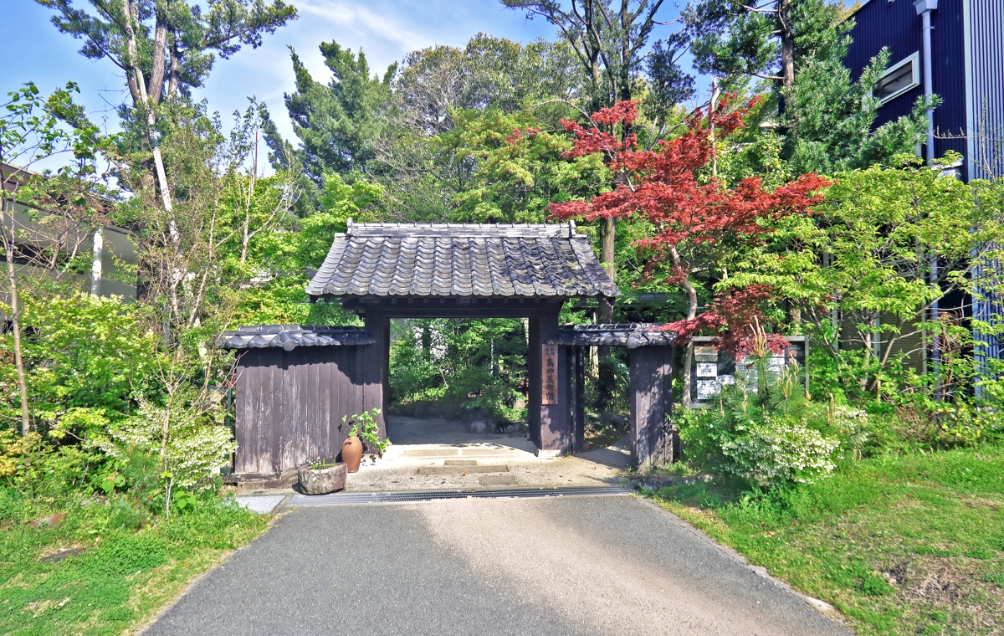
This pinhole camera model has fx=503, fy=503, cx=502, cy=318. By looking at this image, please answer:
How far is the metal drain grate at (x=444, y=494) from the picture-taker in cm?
730

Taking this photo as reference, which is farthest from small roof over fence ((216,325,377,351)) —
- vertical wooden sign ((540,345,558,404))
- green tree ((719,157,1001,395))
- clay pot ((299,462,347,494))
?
green tree ((719,157,1001,395))

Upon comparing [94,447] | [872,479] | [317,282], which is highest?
[317,282]

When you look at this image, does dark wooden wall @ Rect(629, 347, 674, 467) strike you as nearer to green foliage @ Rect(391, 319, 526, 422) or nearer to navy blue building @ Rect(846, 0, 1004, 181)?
green foliage @ Rect(391, 319, 526, 422)

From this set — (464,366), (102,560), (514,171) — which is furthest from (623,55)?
(102,560)

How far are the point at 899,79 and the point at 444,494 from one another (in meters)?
12.7

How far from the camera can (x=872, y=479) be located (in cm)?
643

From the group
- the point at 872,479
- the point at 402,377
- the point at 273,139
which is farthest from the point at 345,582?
the point at 273,139

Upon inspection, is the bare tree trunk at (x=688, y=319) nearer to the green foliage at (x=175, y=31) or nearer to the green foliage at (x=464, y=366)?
the green foliage at (x=464, y=366)

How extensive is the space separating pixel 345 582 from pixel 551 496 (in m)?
3.47

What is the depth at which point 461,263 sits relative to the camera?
381 inches

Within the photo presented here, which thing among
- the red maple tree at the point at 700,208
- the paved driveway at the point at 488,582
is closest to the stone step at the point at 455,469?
the paved driveway at the point at 488,582

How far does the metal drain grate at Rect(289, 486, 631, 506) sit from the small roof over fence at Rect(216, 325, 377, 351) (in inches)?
89.8

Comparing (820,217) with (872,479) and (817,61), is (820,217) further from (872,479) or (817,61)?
(872,479)

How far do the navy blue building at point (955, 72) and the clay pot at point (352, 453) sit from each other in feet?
38.4
